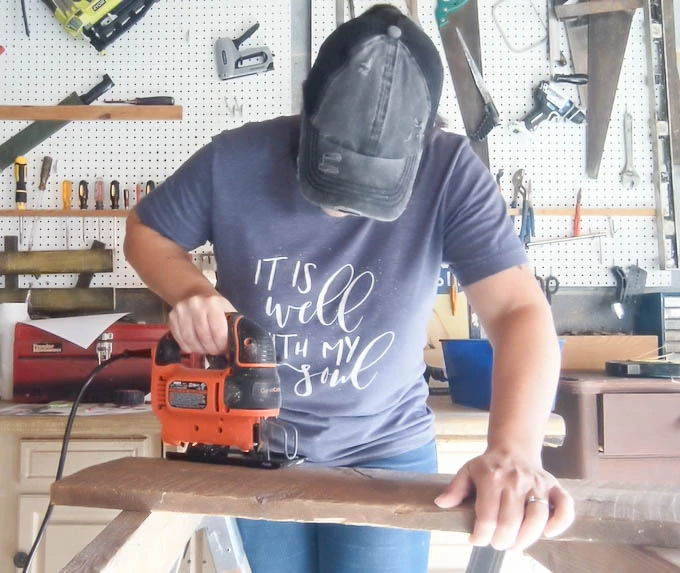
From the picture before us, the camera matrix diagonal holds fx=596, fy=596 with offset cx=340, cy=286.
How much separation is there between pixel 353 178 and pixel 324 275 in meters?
0.19

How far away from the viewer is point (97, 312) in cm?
204

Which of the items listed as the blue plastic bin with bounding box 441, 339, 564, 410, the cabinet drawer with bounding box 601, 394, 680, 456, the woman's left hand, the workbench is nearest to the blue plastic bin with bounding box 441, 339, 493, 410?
the blue plastic bin with bounding box 441, 339, 564, 410

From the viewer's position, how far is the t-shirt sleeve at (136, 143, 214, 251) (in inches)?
35.8

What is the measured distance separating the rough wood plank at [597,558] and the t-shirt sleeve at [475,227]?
0.35 meters

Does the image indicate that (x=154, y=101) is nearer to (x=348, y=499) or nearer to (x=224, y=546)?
(x=224, y=546)

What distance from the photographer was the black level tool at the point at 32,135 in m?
2.10

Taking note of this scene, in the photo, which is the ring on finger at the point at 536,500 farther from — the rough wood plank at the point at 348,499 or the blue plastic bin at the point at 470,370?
the blue plastic bin at the point at 470,370

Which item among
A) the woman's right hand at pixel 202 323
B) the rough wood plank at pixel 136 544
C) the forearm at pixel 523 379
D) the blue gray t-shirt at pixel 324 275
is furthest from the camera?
the blue gray t-shirt at pixel 324 275

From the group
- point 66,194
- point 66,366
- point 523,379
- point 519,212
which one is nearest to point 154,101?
point 66,194

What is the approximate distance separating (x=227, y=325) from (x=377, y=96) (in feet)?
1.16

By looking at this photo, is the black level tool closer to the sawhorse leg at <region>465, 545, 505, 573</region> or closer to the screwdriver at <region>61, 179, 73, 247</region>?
the screwdriver at <region>61, 179, 73, 247</region>

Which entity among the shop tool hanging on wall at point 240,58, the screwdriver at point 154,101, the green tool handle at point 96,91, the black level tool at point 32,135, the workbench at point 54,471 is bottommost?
the workbench at point 54,471

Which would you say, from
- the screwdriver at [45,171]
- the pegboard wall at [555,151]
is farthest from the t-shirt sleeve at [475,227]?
the screwdriver at [45,171]

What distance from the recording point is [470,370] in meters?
1.67
